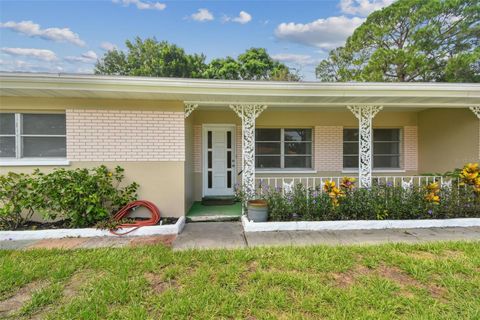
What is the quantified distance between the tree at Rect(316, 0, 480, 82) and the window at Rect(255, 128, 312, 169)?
1235cm

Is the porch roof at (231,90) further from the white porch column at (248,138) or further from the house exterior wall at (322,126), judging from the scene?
the house exterior wall at (322,126)

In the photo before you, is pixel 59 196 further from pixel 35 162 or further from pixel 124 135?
pixel 124 135

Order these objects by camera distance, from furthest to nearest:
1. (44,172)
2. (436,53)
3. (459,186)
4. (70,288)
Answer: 1. (436,53)
2. (459,186)
3. (44,172)
4. (70,288)

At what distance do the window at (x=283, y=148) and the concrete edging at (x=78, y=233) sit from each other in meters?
3.65

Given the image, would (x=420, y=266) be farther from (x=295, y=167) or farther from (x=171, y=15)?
(x=171, y=15)

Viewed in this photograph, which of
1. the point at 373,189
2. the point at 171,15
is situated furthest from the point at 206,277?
the point at 171,15

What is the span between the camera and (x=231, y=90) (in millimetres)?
4965

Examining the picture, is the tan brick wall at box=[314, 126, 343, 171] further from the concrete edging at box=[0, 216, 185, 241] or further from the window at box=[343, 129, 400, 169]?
the concrete edging at box=[0, 216, 185, 241]

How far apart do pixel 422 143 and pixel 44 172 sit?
9785 mm

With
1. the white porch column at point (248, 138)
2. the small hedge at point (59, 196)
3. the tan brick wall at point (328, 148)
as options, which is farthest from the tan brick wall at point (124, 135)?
the tan brick wall at point (328, 148)

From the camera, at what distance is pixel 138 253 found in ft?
12.7

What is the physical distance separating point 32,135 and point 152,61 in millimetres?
23888

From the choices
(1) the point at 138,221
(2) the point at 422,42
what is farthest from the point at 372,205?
(2) the point at 422,42

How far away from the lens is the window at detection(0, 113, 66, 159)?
5.25 metres
